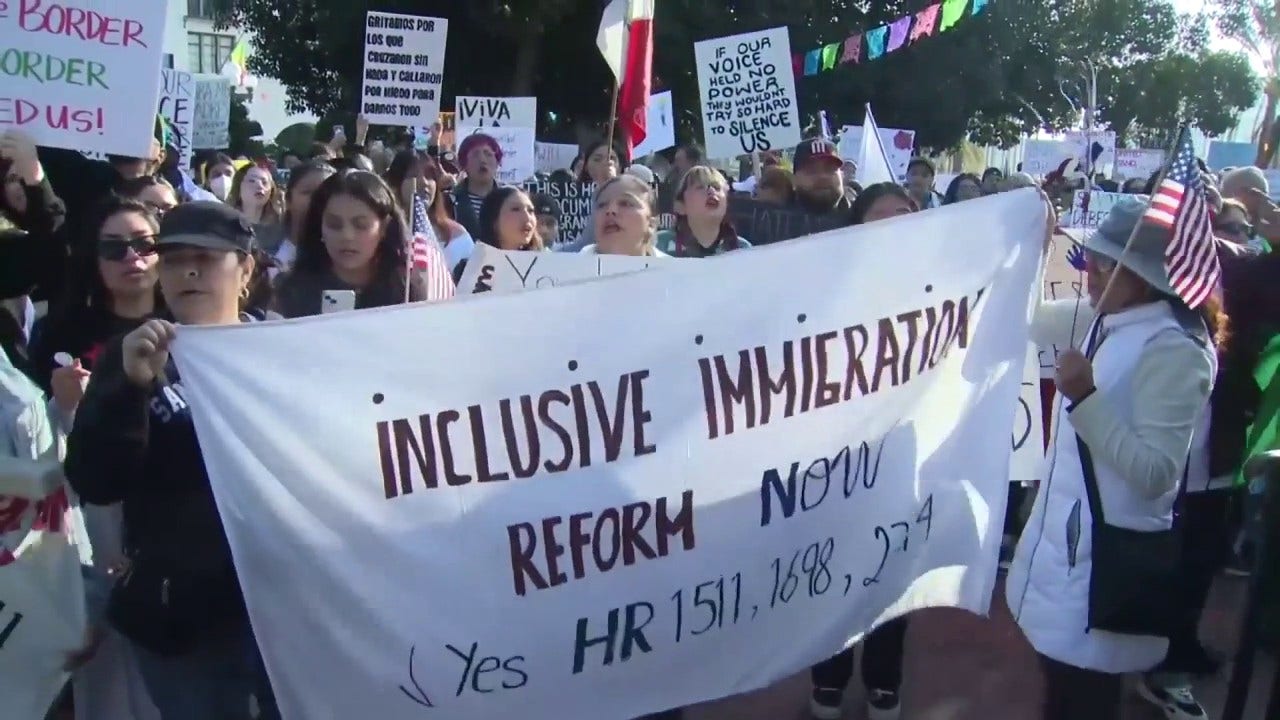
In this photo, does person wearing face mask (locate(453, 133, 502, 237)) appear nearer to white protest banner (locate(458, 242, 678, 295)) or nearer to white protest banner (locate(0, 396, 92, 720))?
white protest banner (locate(458, 242, 678, 295))

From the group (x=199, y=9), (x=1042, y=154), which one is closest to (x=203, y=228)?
(x=1042, y=154)

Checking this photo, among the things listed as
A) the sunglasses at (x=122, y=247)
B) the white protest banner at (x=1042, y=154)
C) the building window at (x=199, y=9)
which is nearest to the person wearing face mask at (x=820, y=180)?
the sunglasses at (x=122, y=247)

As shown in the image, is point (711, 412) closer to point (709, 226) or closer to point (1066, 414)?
point (1066, 414)

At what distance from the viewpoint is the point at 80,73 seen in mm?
4602

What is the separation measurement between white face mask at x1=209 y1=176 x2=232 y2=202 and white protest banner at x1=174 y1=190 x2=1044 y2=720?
7889 mm

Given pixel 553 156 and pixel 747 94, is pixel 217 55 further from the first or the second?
pixel 747 94

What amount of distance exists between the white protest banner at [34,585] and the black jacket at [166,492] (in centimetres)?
26

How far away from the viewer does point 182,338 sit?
2.72 metres

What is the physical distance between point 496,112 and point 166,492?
29.3ft

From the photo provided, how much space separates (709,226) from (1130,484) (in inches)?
110

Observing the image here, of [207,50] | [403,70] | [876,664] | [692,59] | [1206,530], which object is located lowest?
[876,664]

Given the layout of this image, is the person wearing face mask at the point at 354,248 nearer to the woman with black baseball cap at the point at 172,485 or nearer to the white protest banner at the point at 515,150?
the woman with black baseball cap at the point at 172,485

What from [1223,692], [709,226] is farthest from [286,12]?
[1223,692]

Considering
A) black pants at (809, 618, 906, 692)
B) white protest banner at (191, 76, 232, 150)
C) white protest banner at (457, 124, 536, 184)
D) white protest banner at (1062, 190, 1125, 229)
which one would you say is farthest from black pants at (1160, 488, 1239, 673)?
white protest banner at (191, 76, 232, 150)
